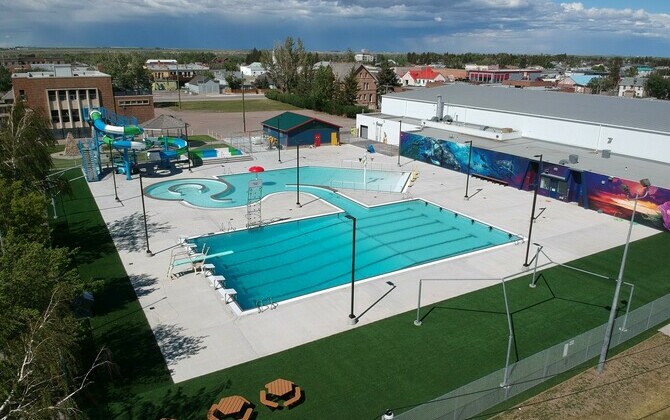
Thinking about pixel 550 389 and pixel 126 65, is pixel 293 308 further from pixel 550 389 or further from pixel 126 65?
pixel 126 65

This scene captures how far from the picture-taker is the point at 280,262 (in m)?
28.4

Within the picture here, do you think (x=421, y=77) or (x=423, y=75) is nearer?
(x=421, y=77)

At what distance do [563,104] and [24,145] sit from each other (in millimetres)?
48430

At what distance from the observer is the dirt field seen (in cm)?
1623

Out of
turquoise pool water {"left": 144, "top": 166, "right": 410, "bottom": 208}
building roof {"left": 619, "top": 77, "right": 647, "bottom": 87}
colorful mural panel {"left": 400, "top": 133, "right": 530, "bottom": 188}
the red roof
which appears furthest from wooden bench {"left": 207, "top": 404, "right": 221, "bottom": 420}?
building roof {"left": 619, "top": 77, "right": 647, "bottom": 87}

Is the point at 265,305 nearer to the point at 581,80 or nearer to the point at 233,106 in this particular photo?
the point at 233,106

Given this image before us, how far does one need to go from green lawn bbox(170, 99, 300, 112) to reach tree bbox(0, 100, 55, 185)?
2525 inches

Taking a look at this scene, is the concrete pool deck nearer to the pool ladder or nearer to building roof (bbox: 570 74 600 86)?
the pool ladder

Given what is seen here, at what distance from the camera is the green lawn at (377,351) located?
1648 centimetres

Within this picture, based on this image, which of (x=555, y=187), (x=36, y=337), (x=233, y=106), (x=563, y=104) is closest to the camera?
(x=36, y=337)

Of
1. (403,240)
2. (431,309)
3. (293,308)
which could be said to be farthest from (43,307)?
(403,240)

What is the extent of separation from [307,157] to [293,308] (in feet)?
105

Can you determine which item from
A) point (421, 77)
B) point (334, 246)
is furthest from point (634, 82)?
point (334, 246)

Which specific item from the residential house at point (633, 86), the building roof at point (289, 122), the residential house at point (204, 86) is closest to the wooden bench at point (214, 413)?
the building roof at point (289, 122)
